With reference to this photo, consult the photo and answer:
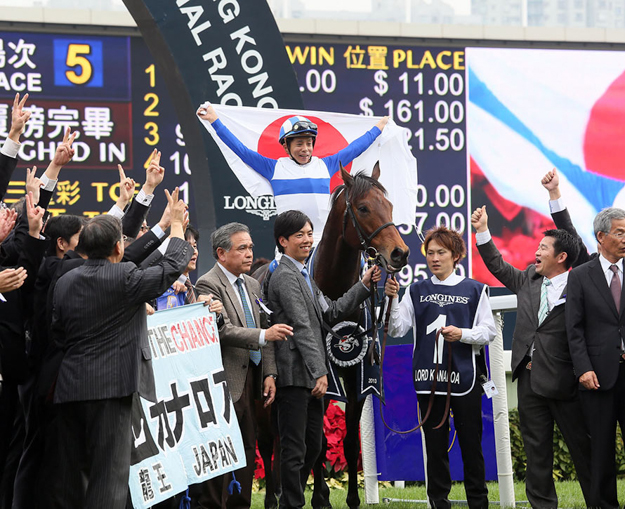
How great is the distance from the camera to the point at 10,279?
4.10 metres

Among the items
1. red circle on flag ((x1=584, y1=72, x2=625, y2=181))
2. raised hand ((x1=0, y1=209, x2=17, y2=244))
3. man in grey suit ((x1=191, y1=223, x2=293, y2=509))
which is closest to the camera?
raised hand ((x1=0, y1=209, x2=17, y2=244))

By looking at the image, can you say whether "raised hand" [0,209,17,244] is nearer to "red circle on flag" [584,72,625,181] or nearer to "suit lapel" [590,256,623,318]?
"suit lapel" [590,256,623,318]

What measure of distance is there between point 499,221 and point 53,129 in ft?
16.0

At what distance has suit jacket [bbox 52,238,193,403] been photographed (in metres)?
4.04

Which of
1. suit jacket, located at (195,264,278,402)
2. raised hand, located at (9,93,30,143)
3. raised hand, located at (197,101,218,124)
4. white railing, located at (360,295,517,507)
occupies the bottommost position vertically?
white railing, located at (360,295,517,507)

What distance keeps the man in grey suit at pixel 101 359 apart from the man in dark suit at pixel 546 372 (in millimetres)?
2301

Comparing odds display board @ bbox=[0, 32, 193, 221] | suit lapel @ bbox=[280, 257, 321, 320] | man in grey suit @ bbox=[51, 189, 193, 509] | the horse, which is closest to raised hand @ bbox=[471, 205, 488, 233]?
the horse

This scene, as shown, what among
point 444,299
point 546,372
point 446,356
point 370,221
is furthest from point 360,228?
point 546,372

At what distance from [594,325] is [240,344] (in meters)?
1.85

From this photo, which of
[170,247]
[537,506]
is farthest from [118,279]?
[537,506]

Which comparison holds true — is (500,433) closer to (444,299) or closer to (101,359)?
(444,299)

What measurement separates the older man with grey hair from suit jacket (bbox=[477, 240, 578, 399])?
0.53 ft

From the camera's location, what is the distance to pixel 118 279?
13.3 feet

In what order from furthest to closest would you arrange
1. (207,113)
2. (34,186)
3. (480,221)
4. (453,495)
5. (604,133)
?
(604,133)
(453,495)
(207,113)
(480,221)
(34,186)
